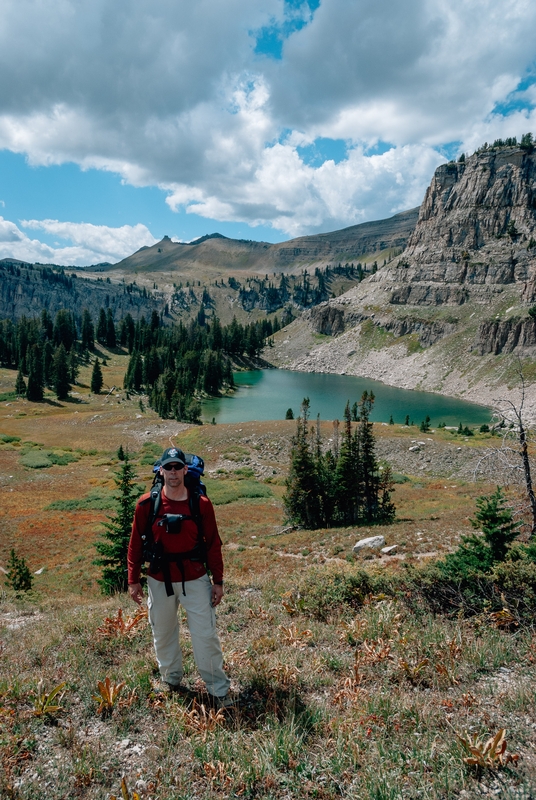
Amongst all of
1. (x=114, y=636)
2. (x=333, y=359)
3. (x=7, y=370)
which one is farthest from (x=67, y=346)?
(x=114, y=636)

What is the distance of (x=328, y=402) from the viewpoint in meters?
101

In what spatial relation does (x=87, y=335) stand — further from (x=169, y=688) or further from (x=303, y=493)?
(x=169, y=688)

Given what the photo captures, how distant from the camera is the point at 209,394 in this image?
113 meters

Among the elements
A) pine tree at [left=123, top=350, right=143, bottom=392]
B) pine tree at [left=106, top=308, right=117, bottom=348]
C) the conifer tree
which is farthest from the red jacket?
pine tree at [left=106, top=308, right=117, bottom=348]

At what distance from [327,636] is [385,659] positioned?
4.43 feet

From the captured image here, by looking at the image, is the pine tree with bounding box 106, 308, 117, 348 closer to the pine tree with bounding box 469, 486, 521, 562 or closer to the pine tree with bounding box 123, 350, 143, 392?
the pine tree with bounding box 123, 350, 143, 392

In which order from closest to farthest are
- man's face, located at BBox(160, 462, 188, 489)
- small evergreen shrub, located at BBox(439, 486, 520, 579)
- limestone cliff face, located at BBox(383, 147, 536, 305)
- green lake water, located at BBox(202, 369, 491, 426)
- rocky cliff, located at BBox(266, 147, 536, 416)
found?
1. man's face, located at BBox(160, 462, 188, 489)
2. small evergreen shrub, located at BBox(439, 486, 520, 579)
3. green lake water, located at BBox(202, 369, 491, 426)
4. rocky cliff, located at BBox(266, 147, 536, 416)
5. limestone cliff face, located at BBox(383, 147, 536, 305)

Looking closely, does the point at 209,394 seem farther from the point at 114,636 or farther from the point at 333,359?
the point at 114,636

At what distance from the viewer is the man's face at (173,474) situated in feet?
16.9

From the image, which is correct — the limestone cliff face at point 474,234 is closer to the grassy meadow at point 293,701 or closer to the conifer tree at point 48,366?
the conifer tree at point 48,366

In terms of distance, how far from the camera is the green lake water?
87.8m

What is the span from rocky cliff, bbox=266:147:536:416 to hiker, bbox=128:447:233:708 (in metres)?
114

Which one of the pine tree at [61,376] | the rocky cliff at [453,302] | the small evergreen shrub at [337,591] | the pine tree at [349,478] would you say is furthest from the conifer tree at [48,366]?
the small evergreen shrub at [337,591]

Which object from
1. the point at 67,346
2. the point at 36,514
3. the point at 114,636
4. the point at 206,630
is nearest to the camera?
the point at 206,630
